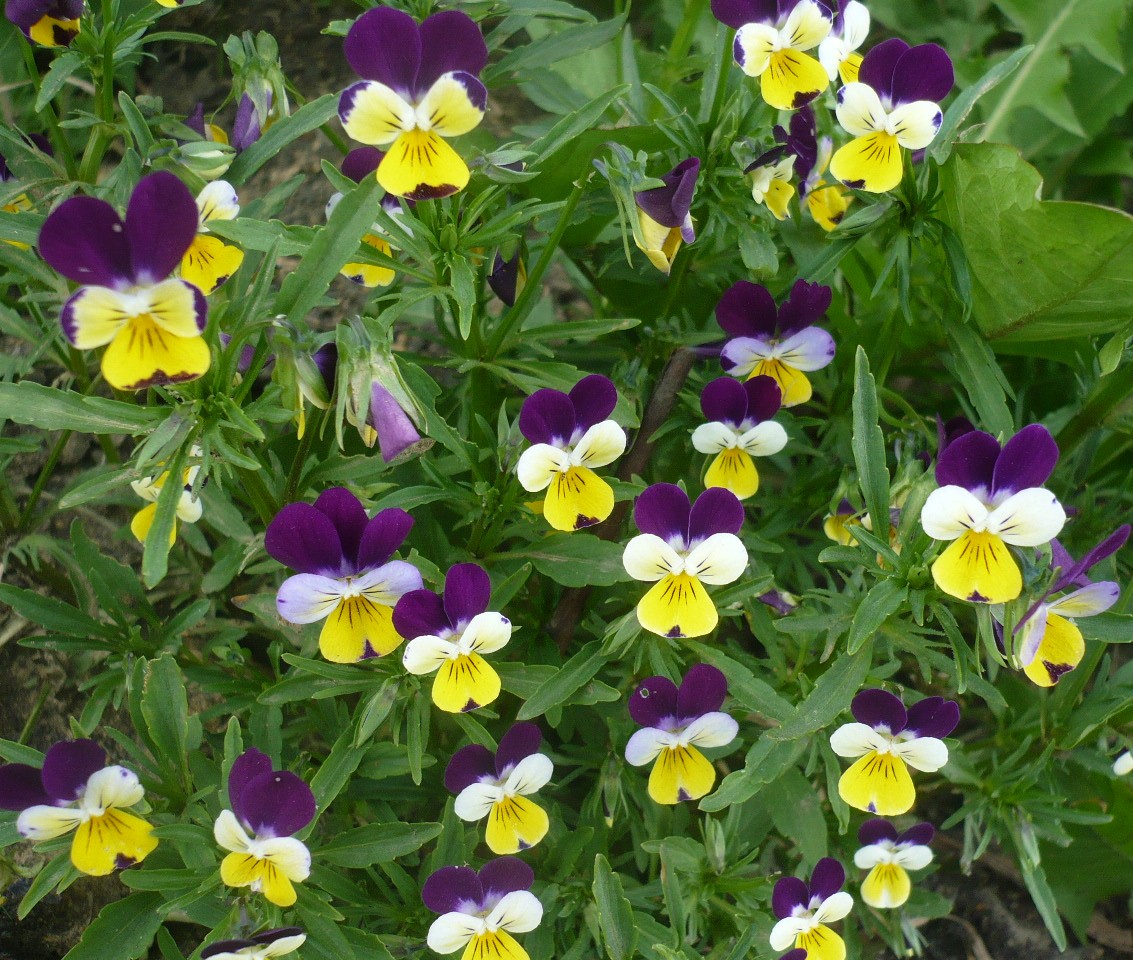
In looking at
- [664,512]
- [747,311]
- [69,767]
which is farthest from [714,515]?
[69,767]

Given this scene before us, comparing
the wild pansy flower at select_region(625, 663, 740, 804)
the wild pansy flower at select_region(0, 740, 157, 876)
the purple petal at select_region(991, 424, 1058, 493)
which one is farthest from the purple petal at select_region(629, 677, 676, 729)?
the wild pansy flower at select_region(0, 740, 157, 876)

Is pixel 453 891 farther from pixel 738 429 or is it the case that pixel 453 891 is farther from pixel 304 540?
pixel 738 429

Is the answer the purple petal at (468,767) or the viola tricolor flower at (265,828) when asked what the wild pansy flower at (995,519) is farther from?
the viola tricolor flower at (265,828)

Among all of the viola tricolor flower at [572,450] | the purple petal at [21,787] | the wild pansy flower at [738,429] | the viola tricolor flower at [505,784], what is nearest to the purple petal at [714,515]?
the viola tricolor flower at [572,450]

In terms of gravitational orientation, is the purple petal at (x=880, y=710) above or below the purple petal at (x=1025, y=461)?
below

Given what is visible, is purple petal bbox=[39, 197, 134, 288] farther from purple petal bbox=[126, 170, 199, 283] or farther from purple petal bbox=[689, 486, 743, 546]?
purple petal bbox=[689, 486, 743, 546]
